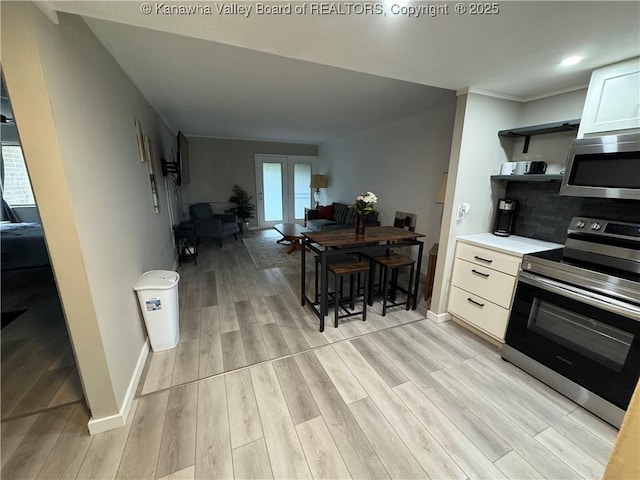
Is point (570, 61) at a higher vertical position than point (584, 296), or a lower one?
higher

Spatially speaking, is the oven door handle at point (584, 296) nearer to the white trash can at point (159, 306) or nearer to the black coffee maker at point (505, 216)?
the black coffee maker at point (505, 216)

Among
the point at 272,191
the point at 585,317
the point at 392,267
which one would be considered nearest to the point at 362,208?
the point at 392,267

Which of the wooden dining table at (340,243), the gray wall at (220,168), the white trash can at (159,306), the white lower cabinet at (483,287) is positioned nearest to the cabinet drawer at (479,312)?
the white lower cabinet at (483,287)

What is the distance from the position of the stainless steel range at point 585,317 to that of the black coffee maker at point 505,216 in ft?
1.75

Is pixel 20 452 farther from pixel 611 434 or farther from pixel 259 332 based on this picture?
pixel 611 434

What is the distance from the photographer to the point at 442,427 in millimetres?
1504

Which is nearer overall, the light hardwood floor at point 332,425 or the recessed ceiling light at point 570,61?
the light hardwood floor at point 332,425

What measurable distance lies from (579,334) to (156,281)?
303 centimetres

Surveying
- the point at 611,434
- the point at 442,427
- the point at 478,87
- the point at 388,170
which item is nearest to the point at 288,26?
the point at 478,87

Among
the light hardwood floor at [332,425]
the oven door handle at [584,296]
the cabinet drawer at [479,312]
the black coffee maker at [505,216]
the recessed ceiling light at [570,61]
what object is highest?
the recessed ceiling light at [570,61]

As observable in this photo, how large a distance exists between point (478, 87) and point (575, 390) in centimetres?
234

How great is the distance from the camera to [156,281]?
201 cm

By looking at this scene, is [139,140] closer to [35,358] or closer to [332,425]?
[35,358]

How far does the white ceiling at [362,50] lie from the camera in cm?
125
